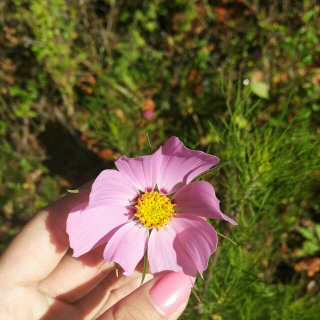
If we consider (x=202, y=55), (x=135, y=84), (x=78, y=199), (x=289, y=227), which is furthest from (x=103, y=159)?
(x=289, y=227)

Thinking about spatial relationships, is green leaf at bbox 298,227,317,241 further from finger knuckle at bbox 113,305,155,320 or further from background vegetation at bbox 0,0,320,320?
finger knuckle at bbox 113,305,155,320

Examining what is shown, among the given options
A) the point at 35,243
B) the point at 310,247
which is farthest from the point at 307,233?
the point at 35,243

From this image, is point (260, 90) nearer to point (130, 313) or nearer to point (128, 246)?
point (128, 246)

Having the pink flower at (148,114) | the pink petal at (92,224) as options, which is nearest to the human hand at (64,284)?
the pink petal at (92,224)

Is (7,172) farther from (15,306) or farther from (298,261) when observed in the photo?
(298,261)

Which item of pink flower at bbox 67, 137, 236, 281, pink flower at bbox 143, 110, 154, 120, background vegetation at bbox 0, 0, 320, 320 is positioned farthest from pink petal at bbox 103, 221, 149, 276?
pink flower at bbox 143, 110, 154, 120

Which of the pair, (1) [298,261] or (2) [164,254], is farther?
(1) [298,261]
